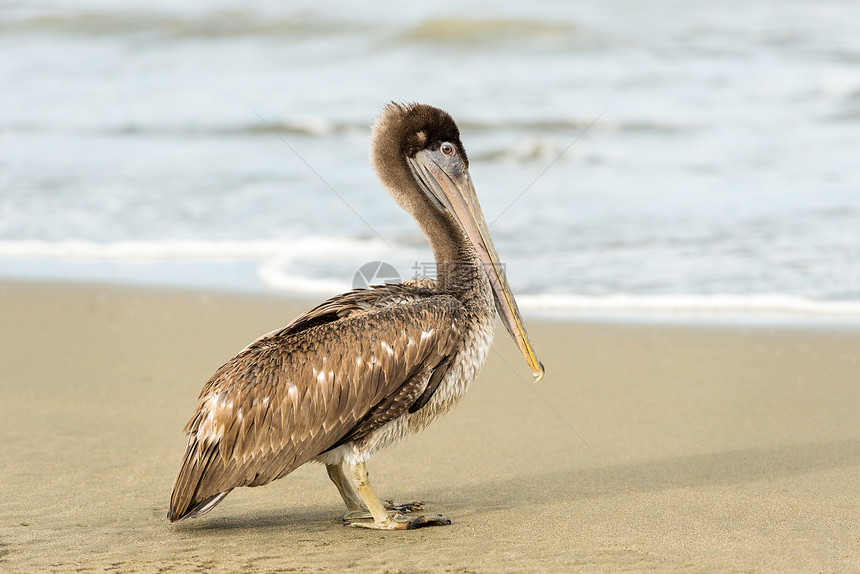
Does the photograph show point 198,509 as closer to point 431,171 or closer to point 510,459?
point 510,459

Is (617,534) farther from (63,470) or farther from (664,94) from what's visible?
(664,94)

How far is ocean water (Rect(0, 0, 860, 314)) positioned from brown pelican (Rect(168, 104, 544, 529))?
13.5ft

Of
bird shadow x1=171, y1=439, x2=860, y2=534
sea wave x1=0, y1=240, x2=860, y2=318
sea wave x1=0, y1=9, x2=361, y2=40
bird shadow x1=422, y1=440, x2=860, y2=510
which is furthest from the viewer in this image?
sea wave x1=0, y1=9, x2=361, y2=40

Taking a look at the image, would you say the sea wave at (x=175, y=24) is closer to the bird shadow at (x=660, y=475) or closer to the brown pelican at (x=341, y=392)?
the bird shadow at (x=660, y=475)

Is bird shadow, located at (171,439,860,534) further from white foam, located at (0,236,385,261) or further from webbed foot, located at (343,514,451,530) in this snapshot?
white foam, located at (0,236,385,261)

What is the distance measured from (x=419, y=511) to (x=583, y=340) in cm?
318

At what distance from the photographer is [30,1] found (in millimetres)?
28219

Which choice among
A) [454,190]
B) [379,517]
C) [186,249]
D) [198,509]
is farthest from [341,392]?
[186,249]

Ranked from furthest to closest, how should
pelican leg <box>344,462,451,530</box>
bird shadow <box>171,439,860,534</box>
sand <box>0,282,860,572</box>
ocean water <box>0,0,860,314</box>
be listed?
ocean water <box>0,0,860,314</box> < bird shadow <box>171,439,860,534</box> < pelican leg <box>344,462,451,530</box> < sand <box>0,282,860,572</box>

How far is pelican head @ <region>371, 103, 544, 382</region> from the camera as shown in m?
4.88

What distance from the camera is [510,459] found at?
5.32 meters

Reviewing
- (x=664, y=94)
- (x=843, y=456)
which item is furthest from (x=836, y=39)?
(x=843, y=456)

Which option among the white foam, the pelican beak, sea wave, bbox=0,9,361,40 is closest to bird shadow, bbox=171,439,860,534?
the pelican beak

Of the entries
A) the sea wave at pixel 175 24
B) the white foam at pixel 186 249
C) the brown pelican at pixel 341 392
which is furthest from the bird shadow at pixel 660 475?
the sea wave at pixel 175 24
